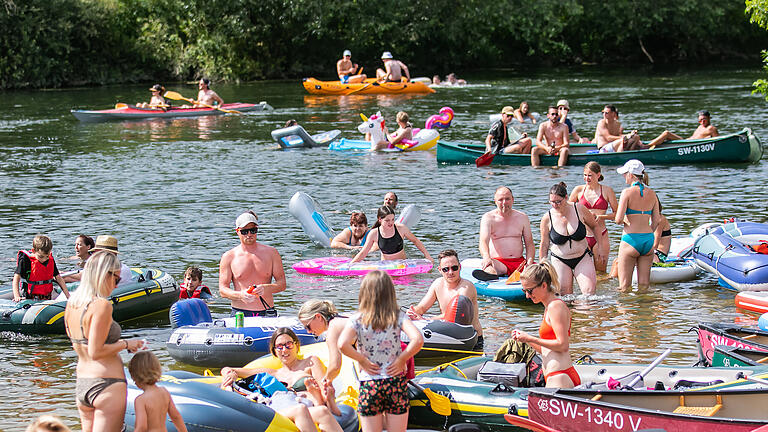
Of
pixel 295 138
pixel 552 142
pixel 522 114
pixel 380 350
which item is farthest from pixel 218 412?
pixel 522 114

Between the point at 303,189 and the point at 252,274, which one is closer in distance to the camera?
the point at 252,274

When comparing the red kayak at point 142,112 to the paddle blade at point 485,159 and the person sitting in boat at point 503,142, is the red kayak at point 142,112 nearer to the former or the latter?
the paddle blade at point 485,159

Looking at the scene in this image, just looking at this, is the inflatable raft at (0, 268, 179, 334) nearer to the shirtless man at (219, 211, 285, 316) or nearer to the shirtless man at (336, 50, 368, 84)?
the shirtless man at (219, 211, 285, 316)

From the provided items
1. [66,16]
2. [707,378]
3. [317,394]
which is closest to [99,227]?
[317,394]

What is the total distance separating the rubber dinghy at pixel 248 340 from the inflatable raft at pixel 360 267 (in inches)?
113

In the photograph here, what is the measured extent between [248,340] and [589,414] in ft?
11.9

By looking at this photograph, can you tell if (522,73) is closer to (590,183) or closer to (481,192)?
(481,192)

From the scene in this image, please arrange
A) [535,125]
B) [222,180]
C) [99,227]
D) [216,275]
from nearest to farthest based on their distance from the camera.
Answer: [216,275]
[99,227]
[222,180]
[535,125]

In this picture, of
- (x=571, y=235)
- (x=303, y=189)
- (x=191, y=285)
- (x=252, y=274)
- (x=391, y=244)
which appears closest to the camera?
(x=252, y=274)

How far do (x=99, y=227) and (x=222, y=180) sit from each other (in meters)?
4.54

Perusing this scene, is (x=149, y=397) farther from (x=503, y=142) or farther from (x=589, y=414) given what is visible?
(x=503, y=142)

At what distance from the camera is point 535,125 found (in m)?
26.2

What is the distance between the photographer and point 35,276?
34.4ft

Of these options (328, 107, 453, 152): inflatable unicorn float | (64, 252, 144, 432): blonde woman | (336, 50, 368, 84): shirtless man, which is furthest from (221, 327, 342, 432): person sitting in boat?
(336, 50, 368, 84): shirtless man
